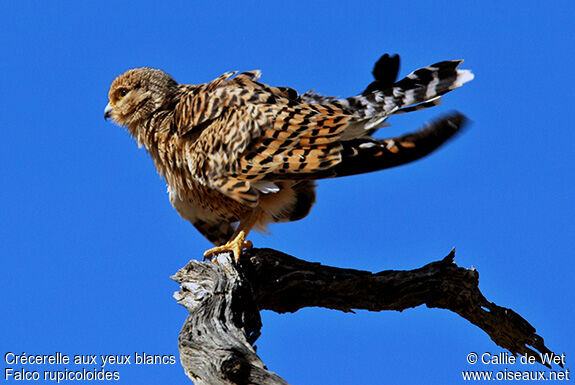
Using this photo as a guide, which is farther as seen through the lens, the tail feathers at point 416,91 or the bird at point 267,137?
the tail feathers at point 416,91

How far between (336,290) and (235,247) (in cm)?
96

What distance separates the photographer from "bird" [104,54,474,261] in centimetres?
656

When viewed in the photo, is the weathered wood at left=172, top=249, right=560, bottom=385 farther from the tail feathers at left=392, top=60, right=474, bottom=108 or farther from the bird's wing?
the tail feathers at left=392, top=60, right=474, bottom=108

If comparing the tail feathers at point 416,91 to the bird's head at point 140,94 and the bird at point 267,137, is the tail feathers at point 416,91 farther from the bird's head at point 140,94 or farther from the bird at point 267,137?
the bird's head at point 140,94

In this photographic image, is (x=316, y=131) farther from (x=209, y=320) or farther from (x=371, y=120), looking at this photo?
(x=209, y=320)

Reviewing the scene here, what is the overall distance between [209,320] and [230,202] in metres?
1.94

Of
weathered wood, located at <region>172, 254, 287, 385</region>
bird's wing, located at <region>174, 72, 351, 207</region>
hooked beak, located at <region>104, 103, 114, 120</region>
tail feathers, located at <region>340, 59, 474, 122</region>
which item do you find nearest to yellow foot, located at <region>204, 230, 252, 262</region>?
weathered wood, located at <region>172, 254, 287, 385</region>

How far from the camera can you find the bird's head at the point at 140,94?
304 inches

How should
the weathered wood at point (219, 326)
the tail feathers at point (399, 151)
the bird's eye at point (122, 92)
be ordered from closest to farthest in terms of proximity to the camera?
1. the weathered wood at point (219, 326)
2. the tail feathers at point (399, 151)
3. the bird's eye at point (122, 92)

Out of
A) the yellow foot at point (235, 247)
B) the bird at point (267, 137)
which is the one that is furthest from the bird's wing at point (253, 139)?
the yellow foot at point (235, 247)

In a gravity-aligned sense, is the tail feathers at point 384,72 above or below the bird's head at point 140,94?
below

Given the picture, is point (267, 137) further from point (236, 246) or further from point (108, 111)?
point (108, 111)

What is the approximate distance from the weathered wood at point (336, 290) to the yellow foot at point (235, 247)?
8cm

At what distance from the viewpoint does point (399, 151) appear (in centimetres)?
652
